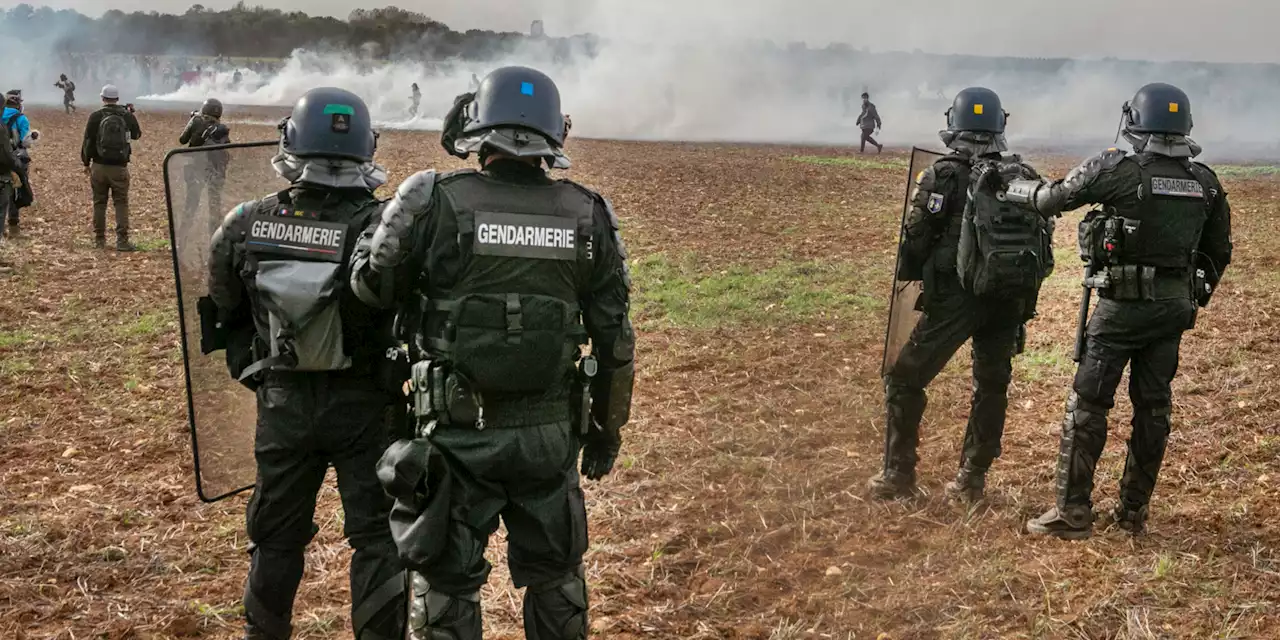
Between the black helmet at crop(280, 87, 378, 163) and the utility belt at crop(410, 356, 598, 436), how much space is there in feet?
2.89

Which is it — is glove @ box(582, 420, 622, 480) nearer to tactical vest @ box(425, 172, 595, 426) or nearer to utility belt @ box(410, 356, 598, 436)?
utility belt @ box(410, 356, 598, 436)

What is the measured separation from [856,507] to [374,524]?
298 centimetres

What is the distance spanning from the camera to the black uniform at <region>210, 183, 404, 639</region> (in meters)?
3.49

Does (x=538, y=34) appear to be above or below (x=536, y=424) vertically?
above

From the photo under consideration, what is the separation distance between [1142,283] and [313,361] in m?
4.06

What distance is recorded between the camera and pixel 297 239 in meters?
3.49

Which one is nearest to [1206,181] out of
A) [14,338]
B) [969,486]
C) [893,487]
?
[969,486]

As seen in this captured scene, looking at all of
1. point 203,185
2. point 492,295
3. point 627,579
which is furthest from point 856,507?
point 203,185

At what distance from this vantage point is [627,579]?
4.68 m

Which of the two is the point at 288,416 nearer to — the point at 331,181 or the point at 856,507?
the point at 331,181

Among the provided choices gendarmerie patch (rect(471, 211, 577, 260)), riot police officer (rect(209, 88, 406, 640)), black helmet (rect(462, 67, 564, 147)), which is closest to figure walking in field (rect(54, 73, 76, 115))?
riot police officer (rect(209, 88, 406, 640))

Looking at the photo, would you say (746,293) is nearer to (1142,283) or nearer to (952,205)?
(952,205)

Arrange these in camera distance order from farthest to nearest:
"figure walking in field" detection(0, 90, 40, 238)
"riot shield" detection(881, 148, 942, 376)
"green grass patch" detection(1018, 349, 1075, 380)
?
"figure walking in field" detection(0, 90, 40, 238) < "green grass patch" detection(1018, 349, 1075, 380) < "riot shield" detection(881, 148, 942, 376)

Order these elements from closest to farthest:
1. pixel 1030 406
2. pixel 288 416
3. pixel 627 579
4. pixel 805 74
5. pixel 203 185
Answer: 1. pixel 288 416
2. pixel 203 185
3. pixel 627 579
4. pixel 1030 406
5. pixel 805 74
